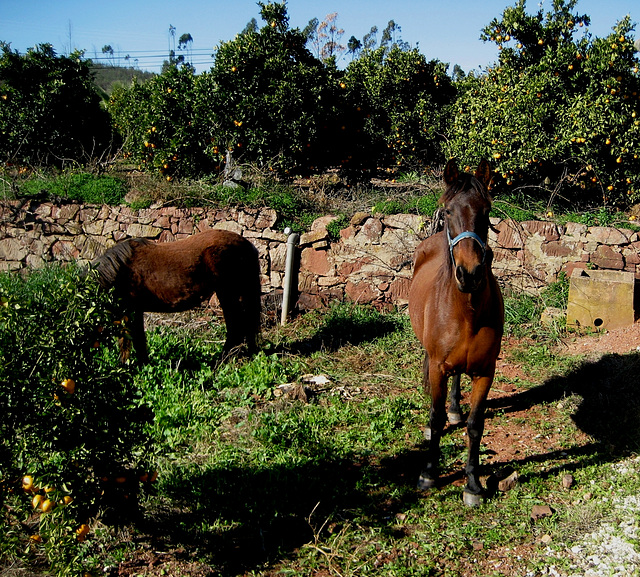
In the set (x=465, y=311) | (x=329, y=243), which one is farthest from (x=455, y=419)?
(x=329, y=243)

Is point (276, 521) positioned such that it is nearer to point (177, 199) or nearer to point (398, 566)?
point (398, 566)

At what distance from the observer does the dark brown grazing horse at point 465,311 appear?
10.4 feet

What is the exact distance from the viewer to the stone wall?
788 cm

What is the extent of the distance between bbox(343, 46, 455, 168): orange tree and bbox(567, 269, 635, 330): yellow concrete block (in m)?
4.80

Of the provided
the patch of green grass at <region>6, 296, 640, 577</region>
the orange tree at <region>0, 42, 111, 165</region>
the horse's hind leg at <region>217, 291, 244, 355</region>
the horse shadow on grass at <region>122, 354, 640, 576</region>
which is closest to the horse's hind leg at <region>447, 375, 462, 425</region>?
the patch of green grass at <region>6, 296, 640, 577</region>

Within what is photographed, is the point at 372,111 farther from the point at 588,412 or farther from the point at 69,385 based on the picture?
the point at 69,385

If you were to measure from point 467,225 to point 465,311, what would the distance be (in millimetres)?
652

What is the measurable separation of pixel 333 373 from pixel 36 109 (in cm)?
843

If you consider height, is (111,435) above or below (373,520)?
above

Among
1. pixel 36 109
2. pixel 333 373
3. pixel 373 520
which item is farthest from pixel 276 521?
pixel 36 109

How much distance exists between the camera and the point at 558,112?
8.00 m

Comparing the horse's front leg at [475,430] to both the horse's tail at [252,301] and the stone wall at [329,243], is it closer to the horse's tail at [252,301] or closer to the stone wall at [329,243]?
the horse's tail at [252,301]

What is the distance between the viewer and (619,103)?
25.6ft

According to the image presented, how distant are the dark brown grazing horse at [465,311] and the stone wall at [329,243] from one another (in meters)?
4.10
